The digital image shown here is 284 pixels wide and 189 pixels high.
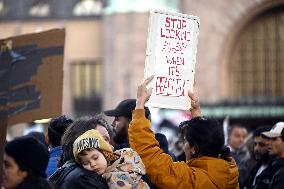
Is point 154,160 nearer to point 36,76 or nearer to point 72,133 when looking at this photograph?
point 72,133

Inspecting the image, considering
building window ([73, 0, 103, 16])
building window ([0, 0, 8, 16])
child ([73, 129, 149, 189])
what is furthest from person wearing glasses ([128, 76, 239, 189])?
building window ([0, 0, 8, 16])

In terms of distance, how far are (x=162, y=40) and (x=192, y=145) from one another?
2.52ft

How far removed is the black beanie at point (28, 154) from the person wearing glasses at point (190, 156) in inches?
34.2

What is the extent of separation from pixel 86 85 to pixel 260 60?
6975 millimetres

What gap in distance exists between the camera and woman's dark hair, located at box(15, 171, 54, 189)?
5.27m

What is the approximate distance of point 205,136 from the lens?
626 cm

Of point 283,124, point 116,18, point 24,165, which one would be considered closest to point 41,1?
point 116,18

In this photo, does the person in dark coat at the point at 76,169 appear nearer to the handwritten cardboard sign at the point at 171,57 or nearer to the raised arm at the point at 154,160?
the raised arm at the point at 154,160

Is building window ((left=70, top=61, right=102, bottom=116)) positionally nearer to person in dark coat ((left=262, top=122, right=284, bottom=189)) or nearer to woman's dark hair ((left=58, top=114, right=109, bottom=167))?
person in dark coat ((left=262, top=122, right=284, bottom=189))

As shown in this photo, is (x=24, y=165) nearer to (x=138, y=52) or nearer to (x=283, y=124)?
(x=283, y=124)

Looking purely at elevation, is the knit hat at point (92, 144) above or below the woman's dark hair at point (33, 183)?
above

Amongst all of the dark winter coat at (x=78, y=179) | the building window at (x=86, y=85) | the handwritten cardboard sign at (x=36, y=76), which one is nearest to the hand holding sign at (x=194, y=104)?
the handwritten cardboard sign at (x=36, y=76)

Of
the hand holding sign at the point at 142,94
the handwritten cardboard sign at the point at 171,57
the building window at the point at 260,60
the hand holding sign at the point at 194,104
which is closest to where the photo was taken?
the hand holding sign at the point at 142,94

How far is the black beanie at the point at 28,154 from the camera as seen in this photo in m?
5.32
